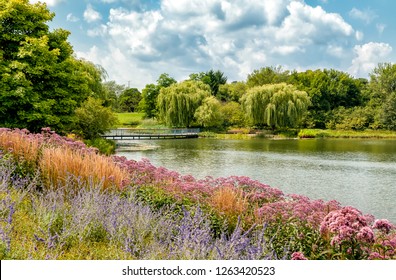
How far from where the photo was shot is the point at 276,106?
4166 cm

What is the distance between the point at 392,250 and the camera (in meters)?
3.66

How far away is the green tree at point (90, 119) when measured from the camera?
74.6 ft

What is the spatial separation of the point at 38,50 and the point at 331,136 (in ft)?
115

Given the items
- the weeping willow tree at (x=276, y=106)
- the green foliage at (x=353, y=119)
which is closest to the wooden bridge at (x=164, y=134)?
the weeping willow tree at (x=276, y=106)

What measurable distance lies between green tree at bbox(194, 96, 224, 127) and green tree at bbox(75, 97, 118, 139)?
19.6 meters

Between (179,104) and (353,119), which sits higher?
(179,104)

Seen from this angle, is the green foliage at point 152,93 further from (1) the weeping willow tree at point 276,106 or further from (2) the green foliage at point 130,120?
(1) the weeping willow tree at point 276,106

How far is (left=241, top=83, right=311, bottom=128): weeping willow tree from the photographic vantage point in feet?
136

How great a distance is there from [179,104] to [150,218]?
39581 millimetres

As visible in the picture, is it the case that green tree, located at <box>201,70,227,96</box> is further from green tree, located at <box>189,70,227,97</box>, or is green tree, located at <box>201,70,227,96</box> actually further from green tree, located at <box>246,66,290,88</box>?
green tree, located at <box>246,66,290,88</box>

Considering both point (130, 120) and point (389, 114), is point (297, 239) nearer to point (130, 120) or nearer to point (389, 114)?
point (389, 114)

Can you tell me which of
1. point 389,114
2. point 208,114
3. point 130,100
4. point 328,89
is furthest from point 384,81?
point 130,100
